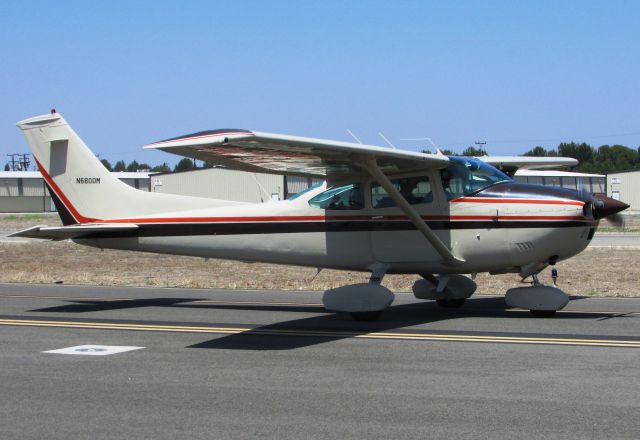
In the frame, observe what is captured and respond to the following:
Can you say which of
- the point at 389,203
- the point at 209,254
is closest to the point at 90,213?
the point at 209,254

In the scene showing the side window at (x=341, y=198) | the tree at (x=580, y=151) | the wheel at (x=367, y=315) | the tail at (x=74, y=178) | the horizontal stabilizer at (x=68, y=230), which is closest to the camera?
the wheel at (x=367, y=315)

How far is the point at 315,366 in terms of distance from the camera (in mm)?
8391

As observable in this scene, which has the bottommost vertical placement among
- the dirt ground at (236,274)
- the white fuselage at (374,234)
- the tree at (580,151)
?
the dirt ground at (236,274)

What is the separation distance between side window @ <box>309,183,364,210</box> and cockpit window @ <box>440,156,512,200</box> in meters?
1.41

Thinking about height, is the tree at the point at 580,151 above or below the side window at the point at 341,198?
above

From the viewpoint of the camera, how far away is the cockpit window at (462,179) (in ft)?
40.7

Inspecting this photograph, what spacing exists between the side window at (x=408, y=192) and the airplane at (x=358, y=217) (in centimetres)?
2

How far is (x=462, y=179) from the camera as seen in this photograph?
12453 mm

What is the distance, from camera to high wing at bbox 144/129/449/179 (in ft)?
30.7

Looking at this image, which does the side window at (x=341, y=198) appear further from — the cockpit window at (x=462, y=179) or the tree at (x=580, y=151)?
the tree at (x=580, y=151)

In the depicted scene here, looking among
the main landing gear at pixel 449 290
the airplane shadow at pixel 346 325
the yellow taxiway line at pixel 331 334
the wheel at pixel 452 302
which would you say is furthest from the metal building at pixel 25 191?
the yellow taxiway line at pixel 331 334

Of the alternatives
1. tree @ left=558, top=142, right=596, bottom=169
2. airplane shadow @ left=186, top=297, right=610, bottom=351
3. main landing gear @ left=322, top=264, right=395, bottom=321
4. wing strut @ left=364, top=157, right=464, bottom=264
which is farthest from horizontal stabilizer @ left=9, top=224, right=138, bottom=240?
tree @ left=558, top=142, right=596, bottom=169

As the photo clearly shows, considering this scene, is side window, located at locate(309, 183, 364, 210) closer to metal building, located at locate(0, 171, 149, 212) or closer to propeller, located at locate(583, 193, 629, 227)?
propeller, located at locate(583, 193, 629, 227)

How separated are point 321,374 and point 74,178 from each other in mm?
8713
